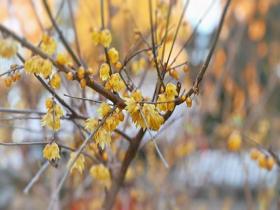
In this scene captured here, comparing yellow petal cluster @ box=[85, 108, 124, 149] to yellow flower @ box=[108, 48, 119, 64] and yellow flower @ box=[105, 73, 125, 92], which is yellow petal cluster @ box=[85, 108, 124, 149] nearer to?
yellow flower @ box=[105, 73, 125, 92]

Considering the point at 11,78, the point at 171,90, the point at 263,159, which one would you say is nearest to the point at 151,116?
the point at 171,90

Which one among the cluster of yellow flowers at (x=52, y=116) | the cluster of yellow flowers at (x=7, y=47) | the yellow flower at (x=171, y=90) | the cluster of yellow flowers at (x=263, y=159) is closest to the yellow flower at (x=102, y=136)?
the cluster of yellow flowers at (x=52, y=116)

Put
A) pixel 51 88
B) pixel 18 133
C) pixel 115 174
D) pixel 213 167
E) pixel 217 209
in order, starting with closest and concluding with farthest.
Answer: pixel 51 88, pixel 115 174, pixel 213 167, pixel 18 133, pixel 217 209

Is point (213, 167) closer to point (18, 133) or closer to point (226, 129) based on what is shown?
point (226, 129)

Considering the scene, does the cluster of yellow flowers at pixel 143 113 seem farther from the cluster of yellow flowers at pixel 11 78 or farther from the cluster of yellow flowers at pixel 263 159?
the cluster of yellow flowers at pixel 263 159

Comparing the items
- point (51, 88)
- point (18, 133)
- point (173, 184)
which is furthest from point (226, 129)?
point (51, 88)
